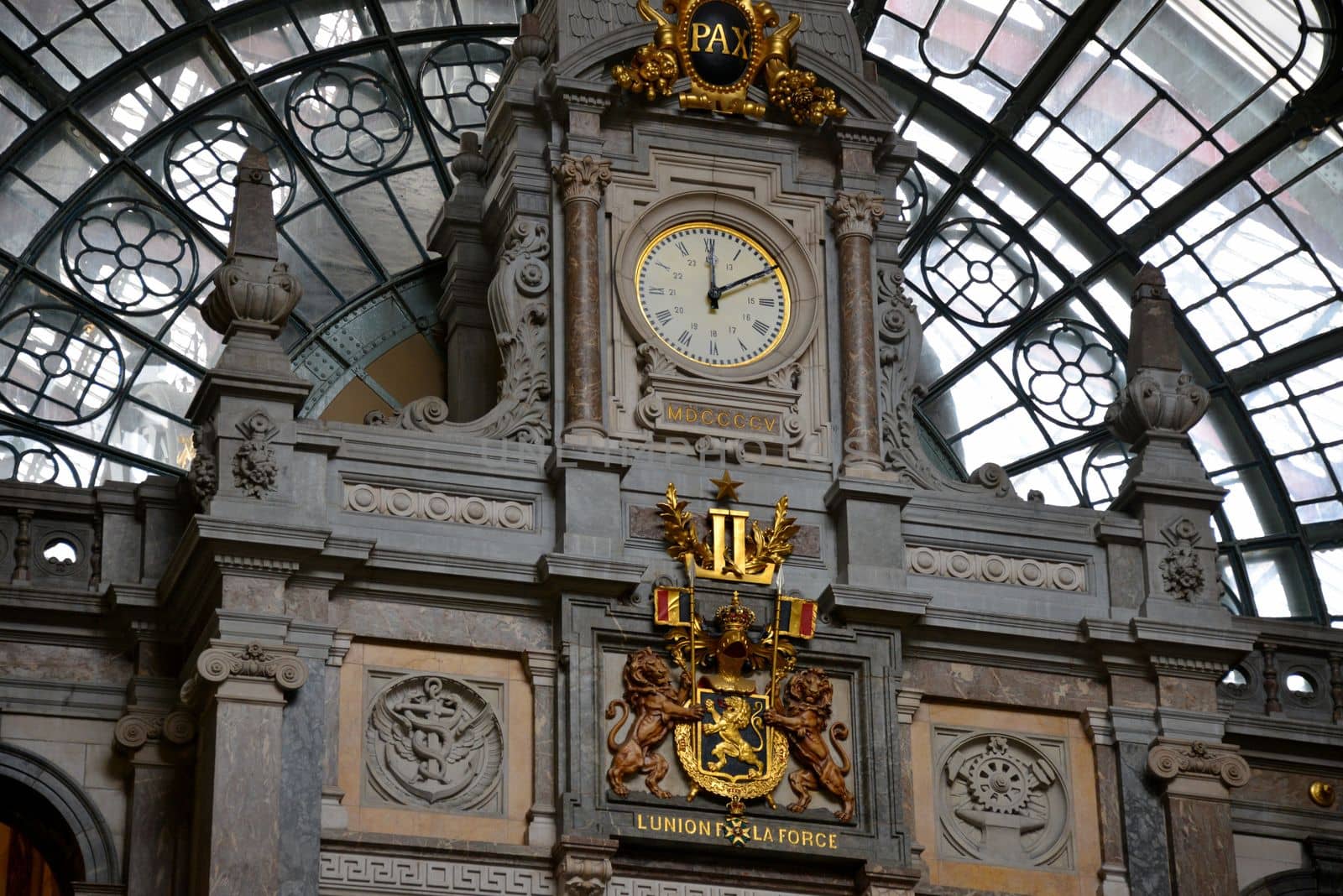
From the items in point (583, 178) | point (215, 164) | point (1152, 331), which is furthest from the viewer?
point (215, 164)

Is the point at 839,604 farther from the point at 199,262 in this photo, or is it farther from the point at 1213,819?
the point at 199,262

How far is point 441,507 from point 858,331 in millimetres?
4520

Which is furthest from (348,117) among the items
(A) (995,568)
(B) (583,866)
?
(B) (583,866)

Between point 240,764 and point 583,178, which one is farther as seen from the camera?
point 583,178

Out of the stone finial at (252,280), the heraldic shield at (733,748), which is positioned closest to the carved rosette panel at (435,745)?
the heraldic shield at (733,748)

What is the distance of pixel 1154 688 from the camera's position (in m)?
31.5

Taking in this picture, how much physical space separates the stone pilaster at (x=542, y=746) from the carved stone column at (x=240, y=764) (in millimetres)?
→ 2170

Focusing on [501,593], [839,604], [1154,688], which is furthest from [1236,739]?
[501,593]

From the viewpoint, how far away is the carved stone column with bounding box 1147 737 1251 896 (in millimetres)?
30703

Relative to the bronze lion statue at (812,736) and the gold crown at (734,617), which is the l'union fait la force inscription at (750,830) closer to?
the bronze lion statue at (812,736)

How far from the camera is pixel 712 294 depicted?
32.0 meters

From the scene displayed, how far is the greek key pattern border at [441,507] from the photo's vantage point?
30.1 m

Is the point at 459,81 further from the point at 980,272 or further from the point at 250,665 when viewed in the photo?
the point at 250,665

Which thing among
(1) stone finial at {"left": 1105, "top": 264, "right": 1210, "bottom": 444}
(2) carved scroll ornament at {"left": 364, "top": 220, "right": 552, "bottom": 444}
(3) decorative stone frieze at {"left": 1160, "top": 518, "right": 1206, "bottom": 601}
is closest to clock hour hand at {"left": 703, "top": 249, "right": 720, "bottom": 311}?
(2) carved scroll ornament at {"left": 364, "top": 220, "right": 552, "bottom": 444}
